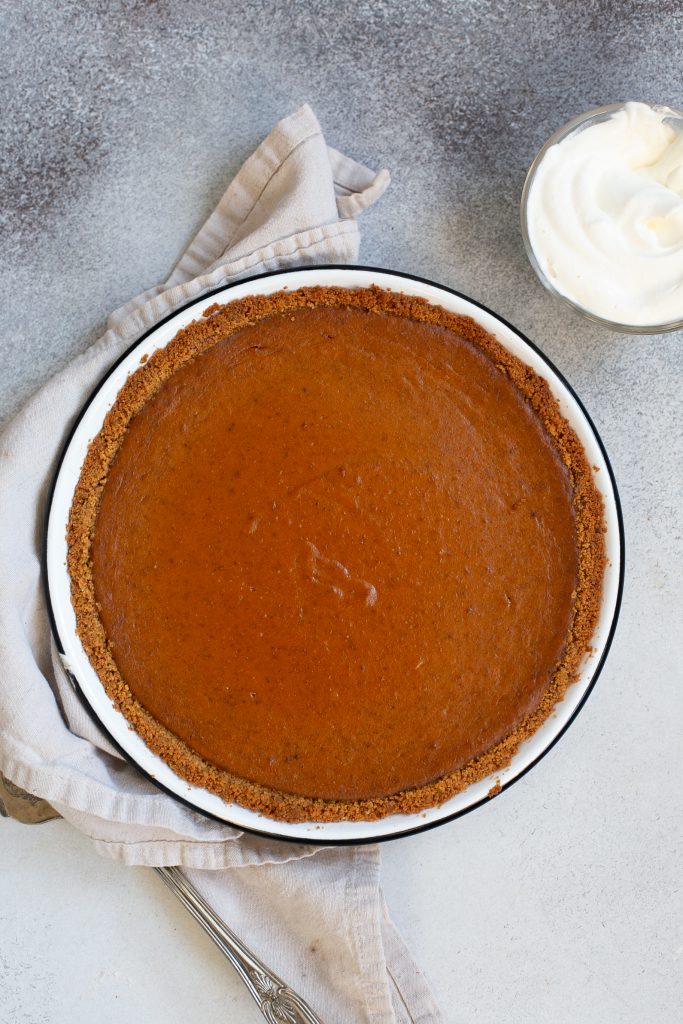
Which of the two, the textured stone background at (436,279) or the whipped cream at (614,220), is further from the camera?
the textured stone background at (436,279)

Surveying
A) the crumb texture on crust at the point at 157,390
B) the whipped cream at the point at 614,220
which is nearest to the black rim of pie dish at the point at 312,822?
the crumb texture on crust at the point at 157,390


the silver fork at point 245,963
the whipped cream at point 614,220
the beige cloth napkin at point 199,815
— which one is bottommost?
the silver fork at point 245,963

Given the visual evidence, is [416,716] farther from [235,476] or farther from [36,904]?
[36,904]

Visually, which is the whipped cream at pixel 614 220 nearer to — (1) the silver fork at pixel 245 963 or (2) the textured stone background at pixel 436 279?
(2) the textured stone background at pixel 436 279

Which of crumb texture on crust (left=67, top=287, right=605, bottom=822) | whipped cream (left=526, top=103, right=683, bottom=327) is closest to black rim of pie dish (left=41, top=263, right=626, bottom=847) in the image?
crumb texture on crust (left=67, top=287, right=605, bottom=822)

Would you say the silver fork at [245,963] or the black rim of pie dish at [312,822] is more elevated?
the black rim of pie dish at [312,822]
